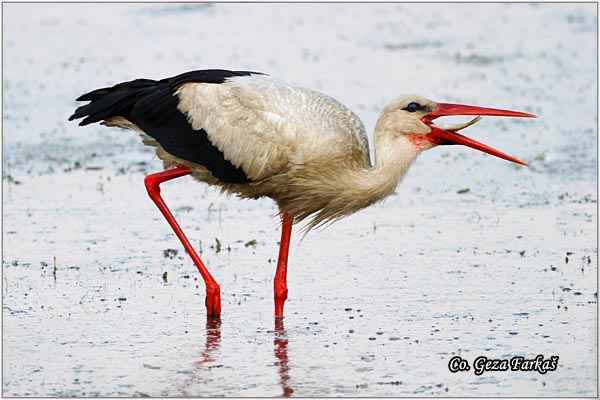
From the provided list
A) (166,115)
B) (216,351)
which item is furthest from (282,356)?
(166,115)

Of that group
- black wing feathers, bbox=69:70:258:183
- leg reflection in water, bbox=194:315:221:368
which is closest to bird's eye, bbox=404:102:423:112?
black wing feathers, bbox=69:70:258:183

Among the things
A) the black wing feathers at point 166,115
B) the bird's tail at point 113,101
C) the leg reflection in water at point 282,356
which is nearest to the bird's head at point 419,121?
the black wing feathers at point 166,115

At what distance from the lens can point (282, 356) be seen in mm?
7445

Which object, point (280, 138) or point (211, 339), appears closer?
point (211, 339)

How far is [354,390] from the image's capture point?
6.79 m

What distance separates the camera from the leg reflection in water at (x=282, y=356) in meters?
6.89

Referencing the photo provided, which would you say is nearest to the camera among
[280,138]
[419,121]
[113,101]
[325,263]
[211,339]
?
[211,339]

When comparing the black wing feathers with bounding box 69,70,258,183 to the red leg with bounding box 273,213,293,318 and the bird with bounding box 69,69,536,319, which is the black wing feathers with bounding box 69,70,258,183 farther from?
the red leg with bounding box 273,213,293,318

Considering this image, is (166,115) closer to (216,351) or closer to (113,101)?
(113,101)

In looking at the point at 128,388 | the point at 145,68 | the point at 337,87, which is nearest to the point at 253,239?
the point at 128,388

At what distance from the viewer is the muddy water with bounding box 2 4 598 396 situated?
23.6 feet

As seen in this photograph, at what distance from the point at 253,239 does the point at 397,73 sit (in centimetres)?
792

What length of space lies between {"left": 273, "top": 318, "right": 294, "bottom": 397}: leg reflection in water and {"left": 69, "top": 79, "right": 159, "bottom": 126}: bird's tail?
5.88 feet

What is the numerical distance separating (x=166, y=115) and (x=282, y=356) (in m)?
1.96
